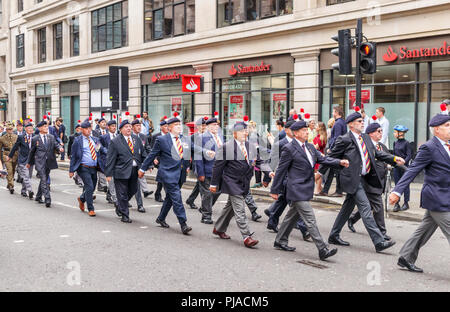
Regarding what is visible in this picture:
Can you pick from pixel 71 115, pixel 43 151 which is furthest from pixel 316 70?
pixel 71 115

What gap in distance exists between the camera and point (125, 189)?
34.0 ft

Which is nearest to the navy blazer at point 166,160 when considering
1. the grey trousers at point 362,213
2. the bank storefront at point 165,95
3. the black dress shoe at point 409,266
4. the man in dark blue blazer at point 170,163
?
the man in dark blue blazer at point 170,163

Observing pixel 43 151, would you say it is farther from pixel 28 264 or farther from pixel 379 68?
pixel 379 68

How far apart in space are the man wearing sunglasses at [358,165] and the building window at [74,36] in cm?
2644

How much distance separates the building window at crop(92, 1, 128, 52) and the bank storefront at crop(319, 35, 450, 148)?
14.2 metres

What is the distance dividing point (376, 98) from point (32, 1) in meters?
27.9


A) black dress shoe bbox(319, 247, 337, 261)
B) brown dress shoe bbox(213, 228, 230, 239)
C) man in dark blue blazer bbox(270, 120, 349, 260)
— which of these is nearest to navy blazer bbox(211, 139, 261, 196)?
man in dark blue blazer bbox(270, 120, 349, 260)

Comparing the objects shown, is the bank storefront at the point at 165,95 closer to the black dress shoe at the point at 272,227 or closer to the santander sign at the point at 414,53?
the santander sign at the point at 414,53

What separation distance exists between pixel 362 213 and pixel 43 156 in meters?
7.66

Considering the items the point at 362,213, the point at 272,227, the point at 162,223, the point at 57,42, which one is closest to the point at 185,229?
the point at 162,223

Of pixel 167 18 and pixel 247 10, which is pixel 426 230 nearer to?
pixel 247 10
